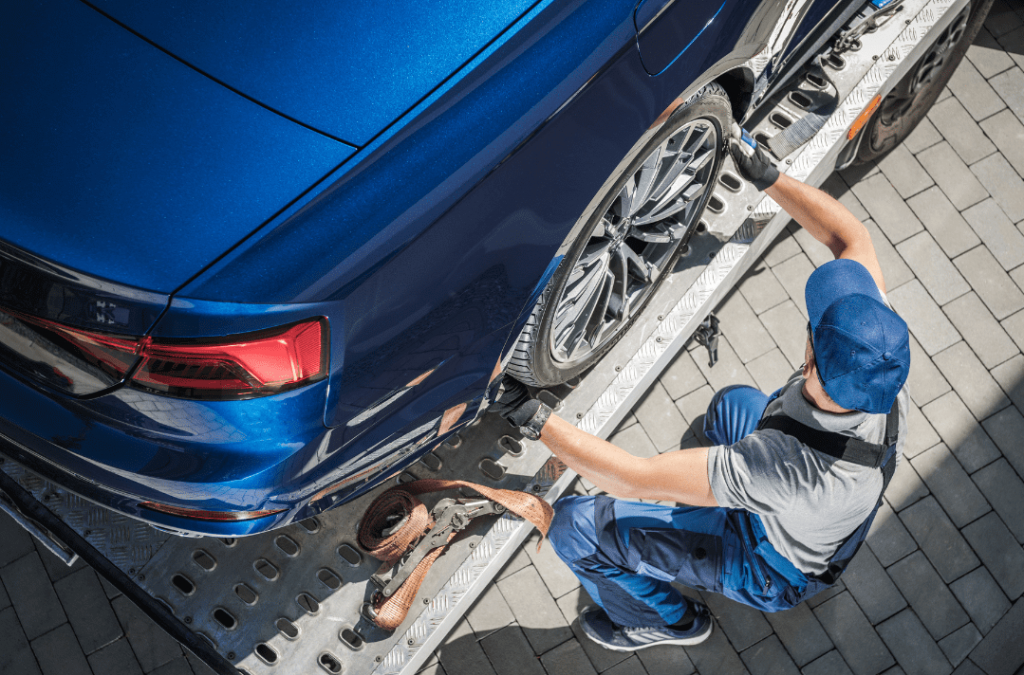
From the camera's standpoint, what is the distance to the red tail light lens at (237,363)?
1580 millimetres

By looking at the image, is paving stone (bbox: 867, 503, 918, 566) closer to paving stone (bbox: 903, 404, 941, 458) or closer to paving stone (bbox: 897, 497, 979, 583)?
paving stone (bbox: 897, 497, 979, 583)

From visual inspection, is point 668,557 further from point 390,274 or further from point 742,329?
point 390,274

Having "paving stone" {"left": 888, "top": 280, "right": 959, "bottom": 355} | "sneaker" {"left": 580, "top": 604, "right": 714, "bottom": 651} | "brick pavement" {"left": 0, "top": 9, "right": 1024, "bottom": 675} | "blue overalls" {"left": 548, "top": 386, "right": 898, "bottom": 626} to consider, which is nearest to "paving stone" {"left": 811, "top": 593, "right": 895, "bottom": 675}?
"brick pavement" {"left": 0, "top": 9, "right": 1024, "bottom": 675}

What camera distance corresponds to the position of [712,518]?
8.79 feet

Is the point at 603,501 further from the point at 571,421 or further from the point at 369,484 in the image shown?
the point at 369,484

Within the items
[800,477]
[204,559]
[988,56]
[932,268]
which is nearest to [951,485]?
[932,268]

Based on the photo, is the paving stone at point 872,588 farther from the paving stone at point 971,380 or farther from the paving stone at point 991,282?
the paving stone at point 991,282

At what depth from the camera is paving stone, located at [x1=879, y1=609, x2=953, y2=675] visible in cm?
308

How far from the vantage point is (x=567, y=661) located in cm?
303

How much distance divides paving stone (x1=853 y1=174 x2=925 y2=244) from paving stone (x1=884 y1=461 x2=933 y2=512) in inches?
42.2

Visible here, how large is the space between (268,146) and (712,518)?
1.87m

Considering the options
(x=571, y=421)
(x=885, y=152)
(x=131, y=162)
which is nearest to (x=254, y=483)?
(x=131, y=162)

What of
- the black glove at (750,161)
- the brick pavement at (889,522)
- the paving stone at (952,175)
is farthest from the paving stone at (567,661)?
the paving stone at (952,175)

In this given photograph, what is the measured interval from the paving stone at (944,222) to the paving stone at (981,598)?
1.44 meters
